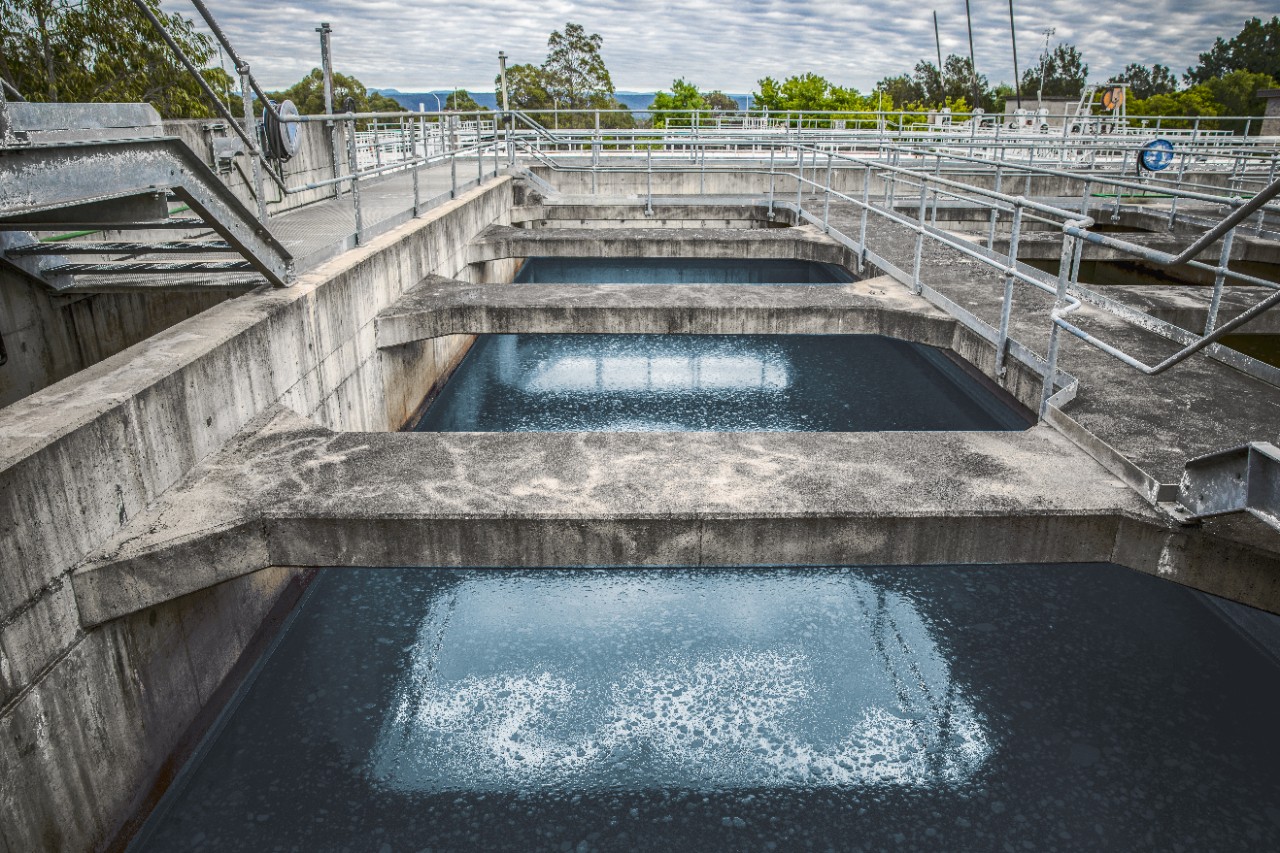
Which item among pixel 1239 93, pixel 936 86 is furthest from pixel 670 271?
pixel 936 86

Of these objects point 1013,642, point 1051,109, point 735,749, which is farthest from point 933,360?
point 1051,109

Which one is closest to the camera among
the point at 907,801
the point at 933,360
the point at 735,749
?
the point at 907,801

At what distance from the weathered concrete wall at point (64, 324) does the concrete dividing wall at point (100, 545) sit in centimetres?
158

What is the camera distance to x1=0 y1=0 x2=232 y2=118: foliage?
1597cm

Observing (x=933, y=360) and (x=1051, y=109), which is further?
(x=1051, y=109)

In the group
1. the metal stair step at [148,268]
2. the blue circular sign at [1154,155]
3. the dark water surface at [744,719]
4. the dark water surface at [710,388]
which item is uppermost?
the blue circular sign at [1154,155]

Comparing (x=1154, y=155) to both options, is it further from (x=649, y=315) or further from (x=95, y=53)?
(x=95, y=53)

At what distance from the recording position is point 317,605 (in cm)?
668

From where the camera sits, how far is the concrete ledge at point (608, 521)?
4000 mm

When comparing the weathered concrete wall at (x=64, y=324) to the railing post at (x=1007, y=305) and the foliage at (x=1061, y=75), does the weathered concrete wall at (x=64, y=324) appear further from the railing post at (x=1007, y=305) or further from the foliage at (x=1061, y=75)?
the foliage at (x=1061, y=75)

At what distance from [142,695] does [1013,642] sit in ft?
17.8

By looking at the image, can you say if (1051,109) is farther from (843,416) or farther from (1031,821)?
(1031,821)

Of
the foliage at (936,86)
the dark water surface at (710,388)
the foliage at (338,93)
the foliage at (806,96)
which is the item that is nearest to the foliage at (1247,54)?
the foliage at (936,86)

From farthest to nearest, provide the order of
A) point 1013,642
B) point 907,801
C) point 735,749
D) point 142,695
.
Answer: point 1013,642 → point 735,749 → point 907,801 → point 142,695
